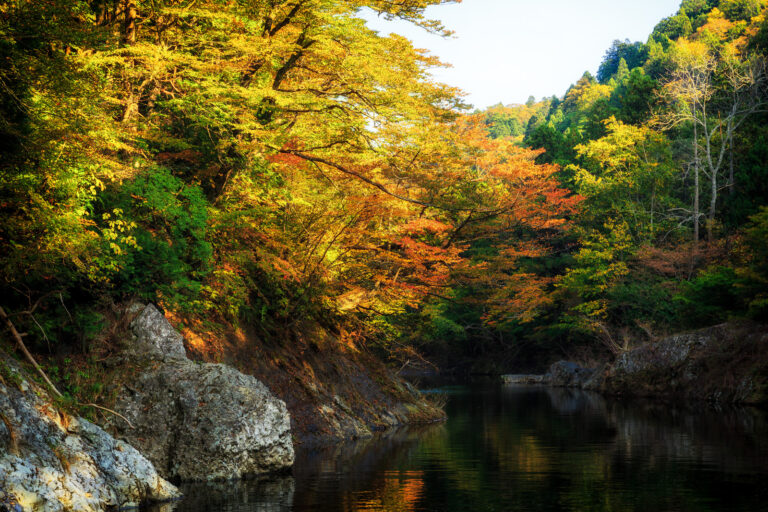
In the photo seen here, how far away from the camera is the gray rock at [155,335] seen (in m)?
13.8

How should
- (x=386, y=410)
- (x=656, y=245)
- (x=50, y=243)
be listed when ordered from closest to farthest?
1. (x=50, y=243)
2. (x=386, y=410)
3. (x=656, y=245)

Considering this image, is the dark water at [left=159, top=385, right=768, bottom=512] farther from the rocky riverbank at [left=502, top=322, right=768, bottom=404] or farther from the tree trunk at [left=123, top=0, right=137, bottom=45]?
the tree trunk at [left=123, top=0, right=137, bottom=45]

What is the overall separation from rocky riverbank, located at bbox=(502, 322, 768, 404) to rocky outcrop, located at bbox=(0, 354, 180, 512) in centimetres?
2269

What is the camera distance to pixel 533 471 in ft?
Result: 43.4

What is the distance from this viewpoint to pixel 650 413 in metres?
24.7

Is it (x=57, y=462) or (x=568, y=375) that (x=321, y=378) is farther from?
(x=568, y=375)

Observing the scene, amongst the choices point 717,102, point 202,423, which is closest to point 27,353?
point 202,423

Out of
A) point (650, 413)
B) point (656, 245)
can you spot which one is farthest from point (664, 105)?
point (650, 413)

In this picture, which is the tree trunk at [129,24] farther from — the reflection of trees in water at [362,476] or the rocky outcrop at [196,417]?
the reflection of trees in water at [362,476]

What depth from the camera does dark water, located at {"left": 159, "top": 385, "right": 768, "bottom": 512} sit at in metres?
10.2

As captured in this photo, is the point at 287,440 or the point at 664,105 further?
the point at 664,105

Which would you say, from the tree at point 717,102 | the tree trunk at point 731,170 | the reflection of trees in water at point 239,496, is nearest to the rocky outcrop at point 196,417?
the reflection of trees in water at point 239,496

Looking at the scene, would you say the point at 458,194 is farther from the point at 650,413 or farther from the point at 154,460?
the point at 154,460

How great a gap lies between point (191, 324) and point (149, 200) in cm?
354
